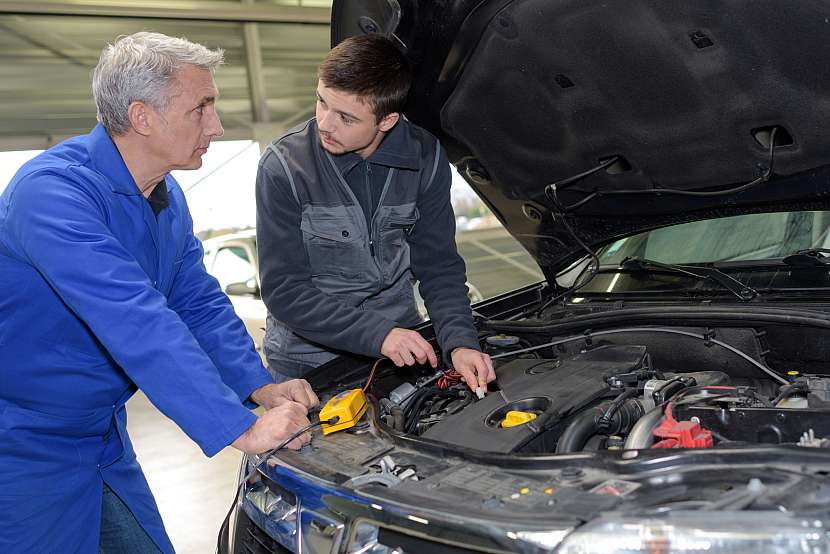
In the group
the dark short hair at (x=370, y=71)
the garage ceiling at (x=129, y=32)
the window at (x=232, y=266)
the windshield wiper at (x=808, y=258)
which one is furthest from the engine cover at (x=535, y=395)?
the garage ceiling at (x=129, y=32)

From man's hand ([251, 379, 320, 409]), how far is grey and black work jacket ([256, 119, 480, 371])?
20 cm

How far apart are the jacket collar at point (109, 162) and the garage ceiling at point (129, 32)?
500 cm

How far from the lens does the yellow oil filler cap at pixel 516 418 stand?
1.79m

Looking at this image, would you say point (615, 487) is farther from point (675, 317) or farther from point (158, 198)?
point (158, 198)

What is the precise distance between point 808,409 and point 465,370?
81 cm

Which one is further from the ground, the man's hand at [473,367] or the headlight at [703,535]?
the headlight at [703,535]

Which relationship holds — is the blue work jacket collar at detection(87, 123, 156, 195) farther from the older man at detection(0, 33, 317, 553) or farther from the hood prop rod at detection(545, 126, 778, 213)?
the hood prop rod at detection(545, 126, 778, 213)

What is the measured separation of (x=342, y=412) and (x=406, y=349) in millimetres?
298

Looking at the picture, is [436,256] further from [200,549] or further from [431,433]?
[200,549]

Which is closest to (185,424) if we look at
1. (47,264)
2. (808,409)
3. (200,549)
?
(47,264)

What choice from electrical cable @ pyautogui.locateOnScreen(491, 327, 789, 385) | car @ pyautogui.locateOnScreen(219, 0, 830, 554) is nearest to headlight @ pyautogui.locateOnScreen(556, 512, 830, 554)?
car @ pyautogui.locateOnScreen(219, 0, 830, 554)

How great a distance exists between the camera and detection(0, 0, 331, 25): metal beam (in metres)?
6.14

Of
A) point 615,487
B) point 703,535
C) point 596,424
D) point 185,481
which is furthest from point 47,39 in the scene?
point 703,535

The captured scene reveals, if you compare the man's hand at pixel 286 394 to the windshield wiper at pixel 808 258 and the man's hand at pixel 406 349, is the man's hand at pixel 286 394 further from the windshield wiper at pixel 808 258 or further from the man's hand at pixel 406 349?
the windshield wiper at pixel 808 258
